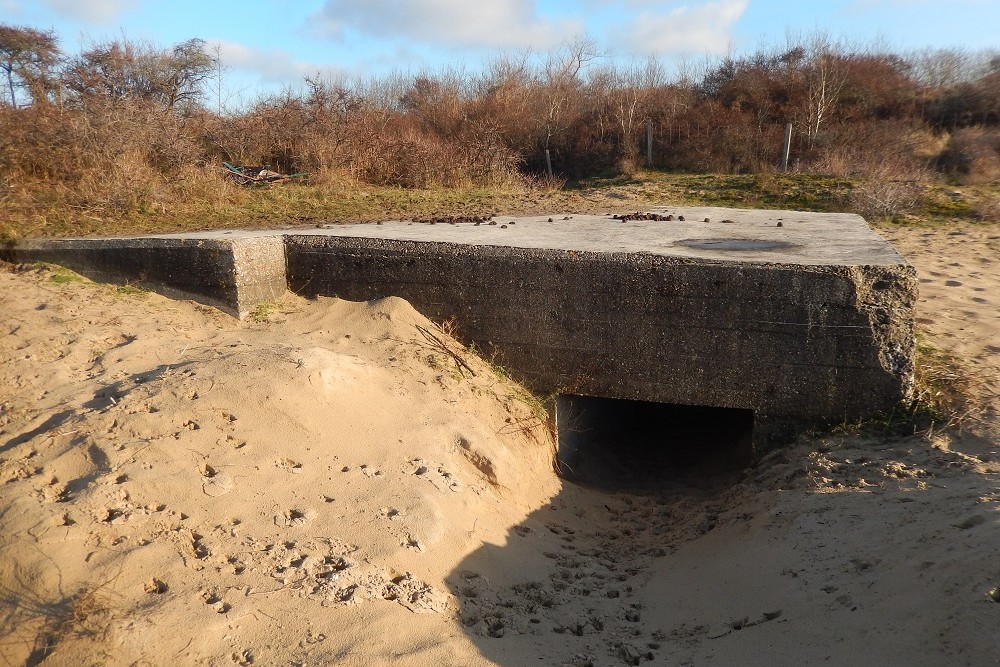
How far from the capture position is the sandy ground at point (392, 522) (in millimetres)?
2744

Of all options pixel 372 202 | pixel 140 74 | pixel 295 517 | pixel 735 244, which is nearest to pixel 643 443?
pixel 735 244

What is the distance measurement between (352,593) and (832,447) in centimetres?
308

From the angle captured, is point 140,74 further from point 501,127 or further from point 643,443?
point 643,443

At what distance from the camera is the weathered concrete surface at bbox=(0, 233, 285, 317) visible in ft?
17.4

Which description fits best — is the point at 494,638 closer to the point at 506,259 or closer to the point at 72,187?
the point at 506,259

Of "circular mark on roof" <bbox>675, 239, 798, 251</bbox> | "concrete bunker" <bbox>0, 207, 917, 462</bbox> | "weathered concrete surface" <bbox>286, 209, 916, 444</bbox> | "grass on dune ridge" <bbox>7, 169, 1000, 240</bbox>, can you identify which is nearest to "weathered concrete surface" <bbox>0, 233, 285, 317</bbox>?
"concrete bunker" <bbox>0, 207, 917, 462</bbox>

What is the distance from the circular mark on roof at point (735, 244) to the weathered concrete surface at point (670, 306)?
0.03 metres

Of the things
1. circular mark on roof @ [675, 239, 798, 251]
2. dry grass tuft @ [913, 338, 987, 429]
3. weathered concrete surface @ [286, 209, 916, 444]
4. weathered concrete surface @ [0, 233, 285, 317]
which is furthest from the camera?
circular mark on roof @ [675, 239, 798, 251]

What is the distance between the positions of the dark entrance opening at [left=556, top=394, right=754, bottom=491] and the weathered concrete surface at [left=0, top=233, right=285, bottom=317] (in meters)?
2.39

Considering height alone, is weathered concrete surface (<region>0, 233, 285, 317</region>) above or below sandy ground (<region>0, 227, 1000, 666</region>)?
above

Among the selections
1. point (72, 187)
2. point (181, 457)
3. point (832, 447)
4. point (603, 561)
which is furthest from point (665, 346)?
point (72, 187)

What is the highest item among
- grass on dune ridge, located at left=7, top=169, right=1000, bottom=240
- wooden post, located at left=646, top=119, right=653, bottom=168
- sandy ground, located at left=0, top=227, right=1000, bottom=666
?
wooden post, located at left=646, top=119, right=653, bottom=168

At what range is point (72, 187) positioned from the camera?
26.3 ft

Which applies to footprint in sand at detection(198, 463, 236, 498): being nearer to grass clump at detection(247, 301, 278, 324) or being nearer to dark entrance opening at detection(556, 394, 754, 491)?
grass clump at detection(247, 301, 278, 324)
